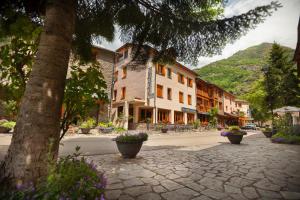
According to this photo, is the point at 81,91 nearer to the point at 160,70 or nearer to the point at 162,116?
the point at 162,116

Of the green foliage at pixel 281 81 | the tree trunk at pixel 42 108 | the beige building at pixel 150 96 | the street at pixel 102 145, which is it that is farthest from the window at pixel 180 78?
the tree trunk at pixel 42 108

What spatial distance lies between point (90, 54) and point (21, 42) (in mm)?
1277

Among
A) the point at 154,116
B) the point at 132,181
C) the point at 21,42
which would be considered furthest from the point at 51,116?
the point at 154,116

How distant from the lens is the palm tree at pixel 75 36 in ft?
5.86

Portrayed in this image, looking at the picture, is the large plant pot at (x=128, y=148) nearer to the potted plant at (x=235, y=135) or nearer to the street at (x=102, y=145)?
the street at (x=102, y=145)

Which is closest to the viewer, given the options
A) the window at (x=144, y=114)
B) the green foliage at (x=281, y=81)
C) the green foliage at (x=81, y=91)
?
the green foliage at (x=81, y=91)

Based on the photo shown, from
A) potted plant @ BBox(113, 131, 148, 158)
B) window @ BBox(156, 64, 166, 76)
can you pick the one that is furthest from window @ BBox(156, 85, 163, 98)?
potted plant @ BBox(113, 131, 148, 158)

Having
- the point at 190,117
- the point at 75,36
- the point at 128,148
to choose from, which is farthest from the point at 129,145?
the point at 190,117

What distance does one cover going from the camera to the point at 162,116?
23453 mm

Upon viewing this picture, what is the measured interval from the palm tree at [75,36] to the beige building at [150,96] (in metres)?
16.1

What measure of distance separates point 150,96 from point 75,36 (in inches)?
702

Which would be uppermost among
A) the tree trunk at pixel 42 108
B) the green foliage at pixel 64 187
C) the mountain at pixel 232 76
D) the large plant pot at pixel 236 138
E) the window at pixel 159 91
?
the mountain at pixel 232 76

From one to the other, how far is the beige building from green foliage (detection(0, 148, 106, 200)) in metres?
18.0

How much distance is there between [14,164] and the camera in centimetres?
174
